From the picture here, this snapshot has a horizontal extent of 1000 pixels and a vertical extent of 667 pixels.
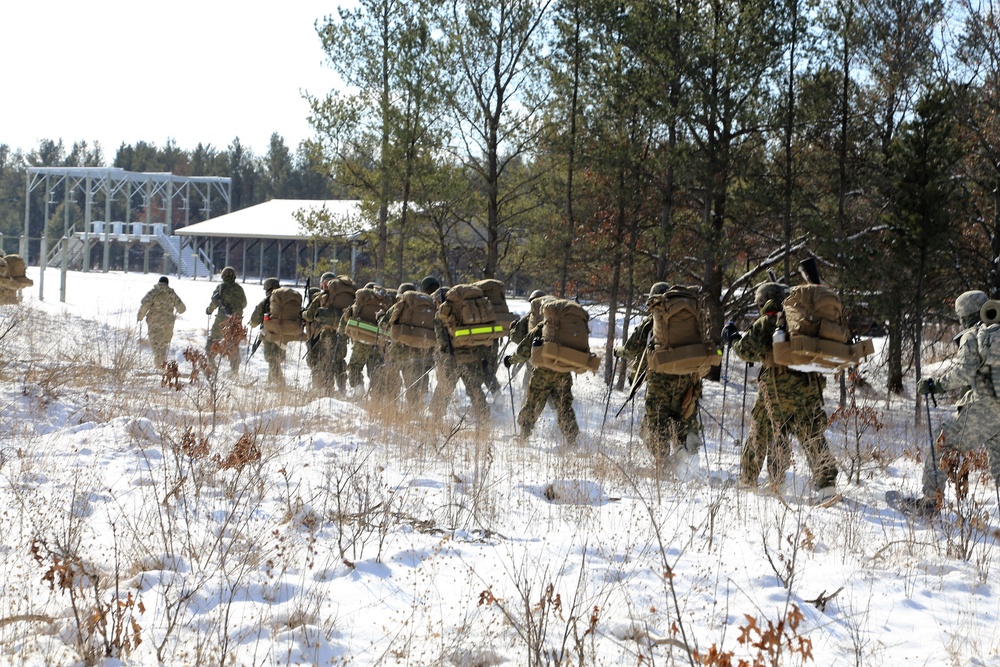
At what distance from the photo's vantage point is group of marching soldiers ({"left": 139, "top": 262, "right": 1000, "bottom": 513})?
7.22m

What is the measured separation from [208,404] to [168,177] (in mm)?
43558

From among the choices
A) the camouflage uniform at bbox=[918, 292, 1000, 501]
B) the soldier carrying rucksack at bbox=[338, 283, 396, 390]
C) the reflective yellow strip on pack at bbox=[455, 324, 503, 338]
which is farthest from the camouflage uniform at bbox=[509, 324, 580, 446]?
the camouflage uniform at bbox=[918, 292, 1000, 501]

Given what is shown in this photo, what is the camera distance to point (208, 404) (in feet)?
31.6

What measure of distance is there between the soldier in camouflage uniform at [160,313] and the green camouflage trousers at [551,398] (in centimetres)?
810

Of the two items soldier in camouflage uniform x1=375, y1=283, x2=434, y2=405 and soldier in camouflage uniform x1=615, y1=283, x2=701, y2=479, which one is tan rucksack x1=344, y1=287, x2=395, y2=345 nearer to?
soldier in camouflage uniform x1=375, y1=283, x2=434, y2=405

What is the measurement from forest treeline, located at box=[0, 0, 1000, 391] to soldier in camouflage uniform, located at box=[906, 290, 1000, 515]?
25.7 feet

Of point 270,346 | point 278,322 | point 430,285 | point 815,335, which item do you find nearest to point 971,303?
point 815,335

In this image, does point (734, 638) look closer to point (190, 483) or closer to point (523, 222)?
point (190, 483)

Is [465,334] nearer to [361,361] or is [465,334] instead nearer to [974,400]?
[361,361]

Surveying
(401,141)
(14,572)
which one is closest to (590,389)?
(401,141)

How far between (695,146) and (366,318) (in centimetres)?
707

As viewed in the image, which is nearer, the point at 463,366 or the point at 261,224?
the point at 463,366

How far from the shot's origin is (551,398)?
33.7ft

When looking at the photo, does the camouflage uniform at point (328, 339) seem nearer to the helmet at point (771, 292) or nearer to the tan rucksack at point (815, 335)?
the helmet at point (771, 292)
